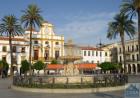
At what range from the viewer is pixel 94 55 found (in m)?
97.3

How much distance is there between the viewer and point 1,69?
66062 millimetres

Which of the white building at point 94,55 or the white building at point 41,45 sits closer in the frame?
the white building at point 41,45

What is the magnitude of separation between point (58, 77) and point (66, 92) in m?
2.69

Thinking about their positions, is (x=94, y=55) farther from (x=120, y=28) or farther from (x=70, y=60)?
(x=70, y=60)

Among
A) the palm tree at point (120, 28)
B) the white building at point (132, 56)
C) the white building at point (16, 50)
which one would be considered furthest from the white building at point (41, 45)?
the palm tree at point (120, 28)

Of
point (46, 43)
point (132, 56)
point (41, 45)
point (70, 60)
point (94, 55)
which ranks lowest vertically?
point (70, 60)

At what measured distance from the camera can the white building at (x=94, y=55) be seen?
3755 inches

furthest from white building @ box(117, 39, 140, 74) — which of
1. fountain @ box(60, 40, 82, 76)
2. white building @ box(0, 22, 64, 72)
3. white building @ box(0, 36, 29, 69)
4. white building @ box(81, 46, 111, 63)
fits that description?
fountain @ box(60, 40, 82, 76)

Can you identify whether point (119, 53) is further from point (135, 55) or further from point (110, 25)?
point (110, 25)

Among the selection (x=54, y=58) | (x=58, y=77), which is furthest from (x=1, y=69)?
(x=58, y=77)

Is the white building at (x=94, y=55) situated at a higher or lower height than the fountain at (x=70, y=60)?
higher

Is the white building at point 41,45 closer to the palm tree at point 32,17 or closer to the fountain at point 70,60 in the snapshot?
the palm tree at point 32,17

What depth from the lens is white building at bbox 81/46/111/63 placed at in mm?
95375

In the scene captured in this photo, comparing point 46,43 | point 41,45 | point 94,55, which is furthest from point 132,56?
point 41,45
